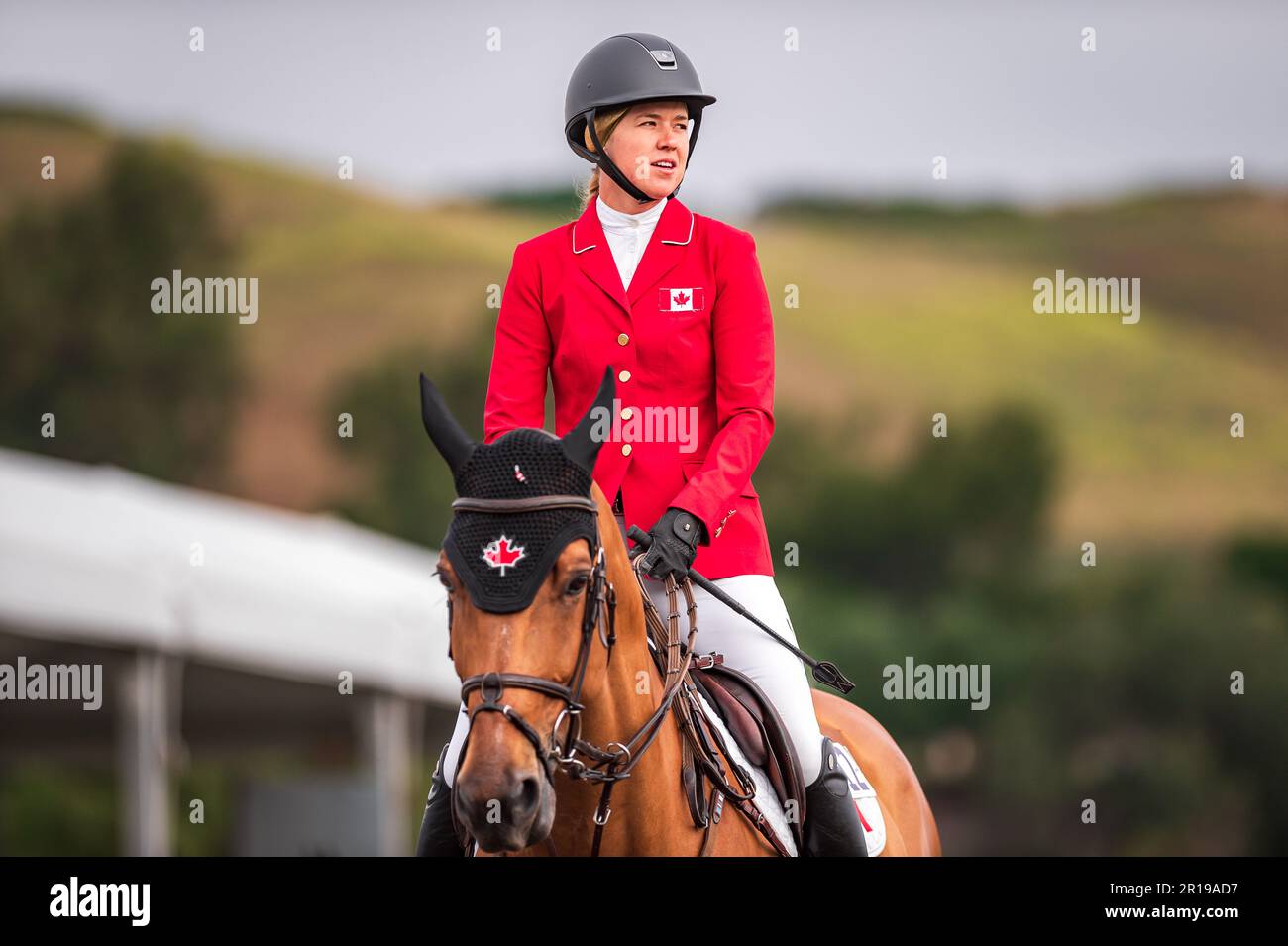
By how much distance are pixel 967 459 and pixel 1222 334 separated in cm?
1508

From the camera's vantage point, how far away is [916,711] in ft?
127

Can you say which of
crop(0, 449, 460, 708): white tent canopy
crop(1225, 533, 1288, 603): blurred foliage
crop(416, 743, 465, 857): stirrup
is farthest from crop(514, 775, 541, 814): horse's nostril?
crop(1225, 533, 1288, 603): blurred foliage

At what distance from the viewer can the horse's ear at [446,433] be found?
3.63 m

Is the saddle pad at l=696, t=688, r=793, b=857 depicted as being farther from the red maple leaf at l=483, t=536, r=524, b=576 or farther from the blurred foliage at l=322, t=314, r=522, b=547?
the blurred foliage at l=322, t=314, r=522, b=547

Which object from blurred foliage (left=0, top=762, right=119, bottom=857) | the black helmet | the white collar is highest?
the black helmet

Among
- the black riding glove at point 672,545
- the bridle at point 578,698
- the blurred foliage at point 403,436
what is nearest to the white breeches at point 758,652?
the black riding glove at point 672,545

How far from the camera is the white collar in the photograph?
4668 mm

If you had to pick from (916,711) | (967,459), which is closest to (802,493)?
(967,459)

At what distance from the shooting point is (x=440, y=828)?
14.3ft

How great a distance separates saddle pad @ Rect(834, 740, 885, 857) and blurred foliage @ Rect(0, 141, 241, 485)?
135ft

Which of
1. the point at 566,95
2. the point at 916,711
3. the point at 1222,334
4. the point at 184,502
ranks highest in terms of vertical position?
the point at 1222,334

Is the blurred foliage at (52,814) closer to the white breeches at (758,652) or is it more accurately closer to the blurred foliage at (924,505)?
the white breeches at (758,652)

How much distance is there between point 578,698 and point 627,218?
5.50 feet
